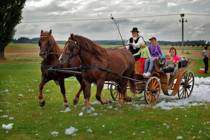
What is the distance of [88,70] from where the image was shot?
1542cm

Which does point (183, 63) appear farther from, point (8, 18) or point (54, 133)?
point (8, 18)

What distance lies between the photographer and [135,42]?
18406 mm

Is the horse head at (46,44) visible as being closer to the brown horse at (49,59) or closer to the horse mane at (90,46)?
the brown horse at (49,59)

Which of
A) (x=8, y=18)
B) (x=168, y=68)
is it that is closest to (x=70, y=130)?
(x=168, y=68)

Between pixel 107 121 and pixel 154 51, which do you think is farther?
pixel 154 51

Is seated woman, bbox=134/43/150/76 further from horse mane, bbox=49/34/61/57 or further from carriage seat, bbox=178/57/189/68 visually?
horse mane, bbox=49/34/61/57

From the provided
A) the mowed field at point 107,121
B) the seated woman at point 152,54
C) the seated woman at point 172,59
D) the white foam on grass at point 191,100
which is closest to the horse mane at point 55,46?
the mowed field at point 107,121

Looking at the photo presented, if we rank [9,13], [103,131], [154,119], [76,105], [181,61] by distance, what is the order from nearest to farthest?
[103,131] < [154,119] < [76,105] < [181,61] < [9,13]

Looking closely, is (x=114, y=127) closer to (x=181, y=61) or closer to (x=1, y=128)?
(x=1, y=128)

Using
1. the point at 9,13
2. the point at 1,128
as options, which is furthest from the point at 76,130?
the point at 9,13

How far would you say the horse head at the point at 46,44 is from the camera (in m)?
16.0

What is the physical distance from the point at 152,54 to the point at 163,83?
1.25 meters

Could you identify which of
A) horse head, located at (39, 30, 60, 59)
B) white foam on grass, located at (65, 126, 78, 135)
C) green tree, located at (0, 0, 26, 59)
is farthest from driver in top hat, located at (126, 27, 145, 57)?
green tree, located at (0, 0, 26, 59)

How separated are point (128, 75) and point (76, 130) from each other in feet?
19.2
